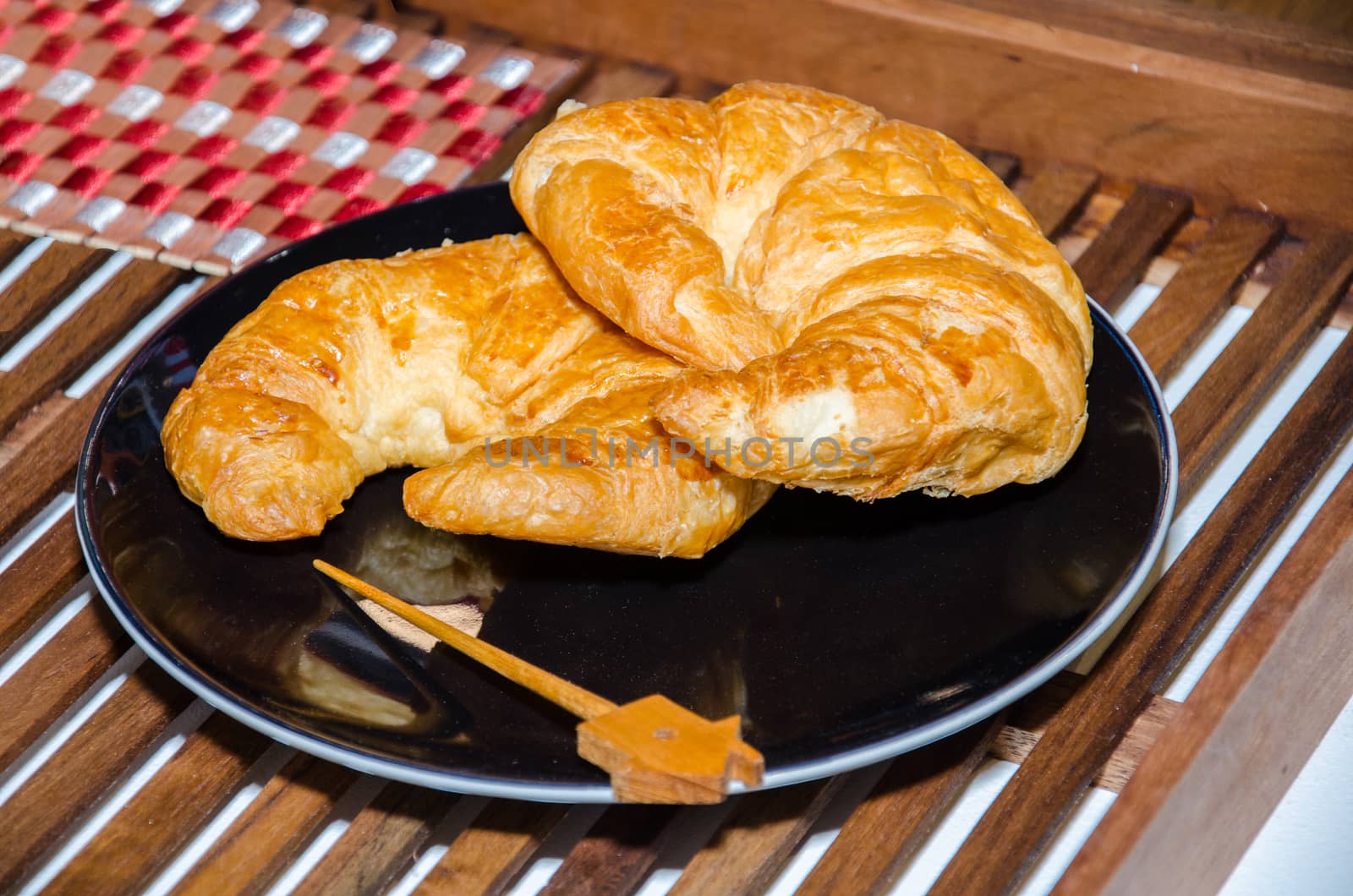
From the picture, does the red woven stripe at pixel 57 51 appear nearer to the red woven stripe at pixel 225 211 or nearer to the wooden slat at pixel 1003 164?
the red woven stripe at pixel 225 211

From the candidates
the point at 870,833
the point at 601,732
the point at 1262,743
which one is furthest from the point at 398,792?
the point at 1262,743

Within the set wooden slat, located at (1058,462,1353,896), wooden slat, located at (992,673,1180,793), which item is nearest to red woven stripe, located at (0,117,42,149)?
wooden slat, located at (992,673,1180,793)

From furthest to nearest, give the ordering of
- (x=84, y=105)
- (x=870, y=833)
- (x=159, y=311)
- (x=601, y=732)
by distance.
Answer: (x=84, y=105), (x=159, y=311), (x=870, y=833), (x=601, y=732)

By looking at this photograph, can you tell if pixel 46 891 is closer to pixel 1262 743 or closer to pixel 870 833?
pixel 870 833

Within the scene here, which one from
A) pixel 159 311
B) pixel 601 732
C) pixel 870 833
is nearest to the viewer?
pixel 601 732

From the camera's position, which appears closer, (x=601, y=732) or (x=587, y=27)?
(x=601, y=732)

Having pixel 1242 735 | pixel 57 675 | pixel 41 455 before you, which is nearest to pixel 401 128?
pixel 41 455
